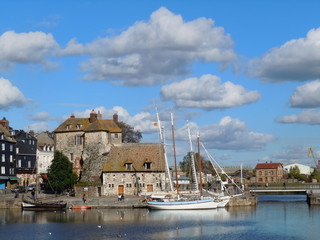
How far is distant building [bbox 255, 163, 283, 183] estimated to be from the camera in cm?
18962

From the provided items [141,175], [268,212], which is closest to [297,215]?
[268,212]

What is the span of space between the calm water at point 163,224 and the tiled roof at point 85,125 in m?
21.3

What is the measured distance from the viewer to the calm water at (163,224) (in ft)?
183

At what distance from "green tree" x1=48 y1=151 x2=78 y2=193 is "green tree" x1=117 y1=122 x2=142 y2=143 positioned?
3221 cm

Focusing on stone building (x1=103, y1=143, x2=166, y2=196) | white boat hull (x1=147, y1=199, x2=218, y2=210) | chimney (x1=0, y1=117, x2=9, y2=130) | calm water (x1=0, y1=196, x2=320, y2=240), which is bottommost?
calm water (x1=0, y1=196, x2=320, y2=240)

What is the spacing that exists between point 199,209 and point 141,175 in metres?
13.6

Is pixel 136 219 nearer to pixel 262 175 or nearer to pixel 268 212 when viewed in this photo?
pixel 268 212

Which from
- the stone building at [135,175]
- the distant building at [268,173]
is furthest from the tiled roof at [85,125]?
the distant building at [268,173]

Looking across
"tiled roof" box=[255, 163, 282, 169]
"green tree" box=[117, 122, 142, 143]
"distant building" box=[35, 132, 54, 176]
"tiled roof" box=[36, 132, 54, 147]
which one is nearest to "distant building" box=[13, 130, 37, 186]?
"distant building" box=[35, 132, 54, 176]

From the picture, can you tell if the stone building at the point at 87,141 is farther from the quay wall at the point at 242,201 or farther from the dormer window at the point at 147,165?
the quay wall at the point at 242,201

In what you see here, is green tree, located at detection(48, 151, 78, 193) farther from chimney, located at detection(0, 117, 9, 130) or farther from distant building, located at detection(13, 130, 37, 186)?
chimney, located at detection(0, 117, 9, 130)

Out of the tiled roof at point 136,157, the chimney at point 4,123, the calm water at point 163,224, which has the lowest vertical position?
the calm water at point 163,224

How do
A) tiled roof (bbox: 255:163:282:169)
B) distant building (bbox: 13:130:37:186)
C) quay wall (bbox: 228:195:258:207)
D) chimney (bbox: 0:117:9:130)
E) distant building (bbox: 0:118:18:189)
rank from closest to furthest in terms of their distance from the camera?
quay wall (bbox: 228:195:258:207), distant building (bbox: 0:118:18:189), chimney (bbox: 0:117:9:130), distant building (bbox: 13:130:37:186), tiled roof (bbox: 255:163:282:169)

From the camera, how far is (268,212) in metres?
79.8
